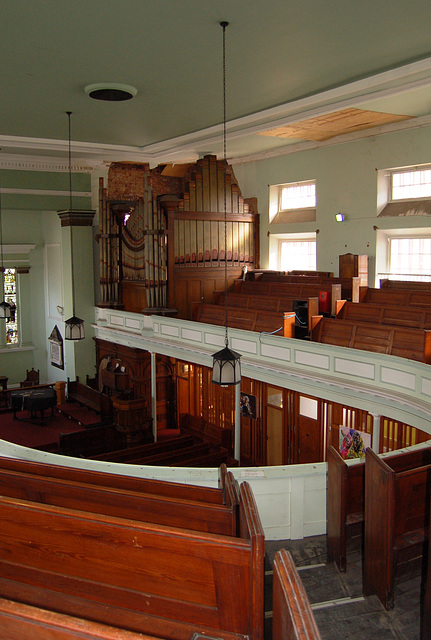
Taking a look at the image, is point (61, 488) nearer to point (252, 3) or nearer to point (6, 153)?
point (252, 3)

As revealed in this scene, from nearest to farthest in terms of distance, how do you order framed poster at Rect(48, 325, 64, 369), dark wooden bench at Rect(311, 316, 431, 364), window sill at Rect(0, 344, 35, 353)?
dark wooden bench at Rect(311, 316, 431, 364), framed poster at Rect(48, 325, 64, 369), window sill at Rect(0, 344, 35, 353)

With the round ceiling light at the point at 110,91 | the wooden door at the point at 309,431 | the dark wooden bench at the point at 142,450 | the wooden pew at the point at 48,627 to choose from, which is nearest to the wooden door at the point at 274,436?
the wooden door at the point at 309,431

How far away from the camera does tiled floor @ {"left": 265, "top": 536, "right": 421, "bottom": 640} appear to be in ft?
9.97

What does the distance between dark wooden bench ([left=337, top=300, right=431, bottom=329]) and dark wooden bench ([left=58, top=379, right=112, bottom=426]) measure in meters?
6.21

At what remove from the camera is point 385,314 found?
8961 millimetres

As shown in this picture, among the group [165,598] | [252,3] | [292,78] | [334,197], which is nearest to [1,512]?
[165,598]

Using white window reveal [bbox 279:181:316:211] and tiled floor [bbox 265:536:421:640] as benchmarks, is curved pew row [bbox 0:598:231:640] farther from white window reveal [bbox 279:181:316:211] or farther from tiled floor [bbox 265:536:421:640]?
white window reveal [bbox 279:181:316:211]

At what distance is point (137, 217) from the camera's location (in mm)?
13812

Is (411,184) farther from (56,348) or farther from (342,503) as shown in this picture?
(56,348)

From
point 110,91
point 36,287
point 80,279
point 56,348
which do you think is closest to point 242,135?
point 110,91

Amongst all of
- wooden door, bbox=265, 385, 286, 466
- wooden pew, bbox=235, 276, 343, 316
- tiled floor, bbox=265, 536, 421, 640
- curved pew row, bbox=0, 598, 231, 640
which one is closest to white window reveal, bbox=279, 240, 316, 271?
wooden pew, bbox=235, 276, 343, 316

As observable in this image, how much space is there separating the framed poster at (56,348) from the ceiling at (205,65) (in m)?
6.98

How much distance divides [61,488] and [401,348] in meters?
5.89

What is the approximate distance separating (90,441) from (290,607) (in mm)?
10222
